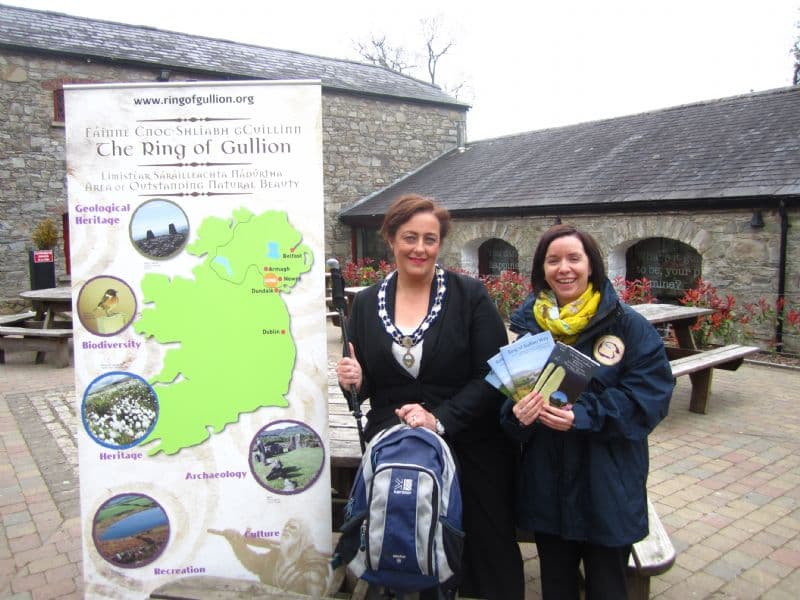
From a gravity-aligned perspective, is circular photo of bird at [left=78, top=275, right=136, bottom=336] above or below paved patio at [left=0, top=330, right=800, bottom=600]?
above

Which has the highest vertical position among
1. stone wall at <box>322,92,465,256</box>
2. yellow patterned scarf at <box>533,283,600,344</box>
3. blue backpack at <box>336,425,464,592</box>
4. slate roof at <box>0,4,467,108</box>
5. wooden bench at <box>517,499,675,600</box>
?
slate roof at <box>0,4,467,108</box>

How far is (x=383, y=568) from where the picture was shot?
190cm

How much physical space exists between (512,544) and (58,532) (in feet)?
8.88

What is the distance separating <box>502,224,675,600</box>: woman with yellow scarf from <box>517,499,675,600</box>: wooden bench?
202mm

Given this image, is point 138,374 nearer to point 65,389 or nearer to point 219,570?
point 219,570

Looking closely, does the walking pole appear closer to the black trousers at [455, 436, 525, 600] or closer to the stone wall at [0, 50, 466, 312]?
the black trousers at [455, 436, 525, 600]

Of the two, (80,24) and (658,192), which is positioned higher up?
(80,24)

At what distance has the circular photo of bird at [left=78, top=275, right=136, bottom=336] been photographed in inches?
90.2

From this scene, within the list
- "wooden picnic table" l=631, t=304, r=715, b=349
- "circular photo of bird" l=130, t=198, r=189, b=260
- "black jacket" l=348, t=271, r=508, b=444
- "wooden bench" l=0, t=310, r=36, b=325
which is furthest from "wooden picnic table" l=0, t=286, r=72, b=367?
"wooden picnic table" l=631, t=304, r=715, b=349

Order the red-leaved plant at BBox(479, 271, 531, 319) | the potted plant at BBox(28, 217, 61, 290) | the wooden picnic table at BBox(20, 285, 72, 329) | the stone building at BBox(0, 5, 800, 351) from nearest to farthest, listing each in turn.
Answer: the wooden picnic table at BBox(20, 285, 72, 329), the stone building at BBox(0, 5, 800, 351), the red-leaved plant at BBox(479, 271, 531, 319), the potted plant at BBox(28, 217, 61, 290)

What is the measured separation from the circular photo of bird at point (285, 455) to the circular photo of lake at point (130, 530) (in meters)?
0.42

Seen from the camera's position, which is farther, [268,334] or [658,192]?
[658,192]

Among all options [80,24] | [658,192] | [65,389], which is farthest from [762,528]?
[80,24]

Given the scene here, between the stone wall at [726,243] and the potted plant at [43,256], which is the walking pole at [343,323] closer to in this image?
the stone wall at [726,243]
